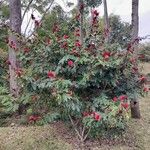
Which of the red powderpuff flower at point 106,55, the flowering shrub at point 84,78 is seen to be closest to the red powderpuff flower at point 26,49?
the flowering shrub at point 84,78

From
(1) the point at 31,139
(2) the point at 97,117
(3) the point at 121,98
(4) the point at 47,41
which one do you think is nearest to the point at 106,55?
(3) the point at 121,98

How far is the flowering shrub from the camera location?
654 centimetres

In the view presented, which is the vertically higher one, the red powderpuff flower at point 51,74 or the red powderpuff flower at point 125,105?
the red powderpuff flower at point 51,74

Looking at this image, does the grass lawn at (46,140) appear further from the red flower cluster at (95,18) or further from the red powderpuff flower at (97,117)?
the red flower cluster at (95,18)

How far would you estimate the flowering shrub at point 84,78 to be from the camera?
654 cm

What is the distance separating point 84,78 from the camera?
6605 mm

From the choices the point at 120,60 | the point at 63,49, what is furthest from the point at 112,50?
the point at 63,49

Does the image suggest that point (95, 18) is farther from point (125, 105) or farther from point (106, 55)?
point (125, 105)

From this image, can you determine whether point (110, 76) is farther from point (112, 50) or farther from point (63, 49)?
point (63, 49)

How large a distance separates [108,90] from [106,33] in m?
1.08

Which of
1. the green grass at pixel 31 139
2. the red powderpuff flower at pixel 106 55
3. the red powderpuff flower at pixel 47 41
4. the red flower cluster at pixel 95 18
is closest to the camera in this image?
the red powderpuff flower at pixel 106 55

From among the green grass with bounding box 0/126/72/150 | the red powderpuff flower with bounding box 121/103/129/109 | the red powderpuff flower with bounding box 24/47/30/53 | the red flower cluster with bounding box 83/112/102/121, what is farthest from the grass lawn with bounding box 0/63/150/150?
the red powderpuff flower with bounding box 24/47/30/53

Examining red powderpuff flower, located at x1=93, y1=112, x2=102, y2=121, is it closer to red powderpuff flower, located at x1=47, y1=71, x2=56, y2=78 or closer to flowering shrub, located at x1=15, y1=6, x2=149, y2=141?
flowering shrub, located at x1=15, y1=6, x2=149, y2=141

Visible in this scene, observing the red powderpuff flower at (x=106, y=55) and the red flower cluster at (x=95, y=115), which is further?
the red powderpuff flower at (x=106, y=55)
